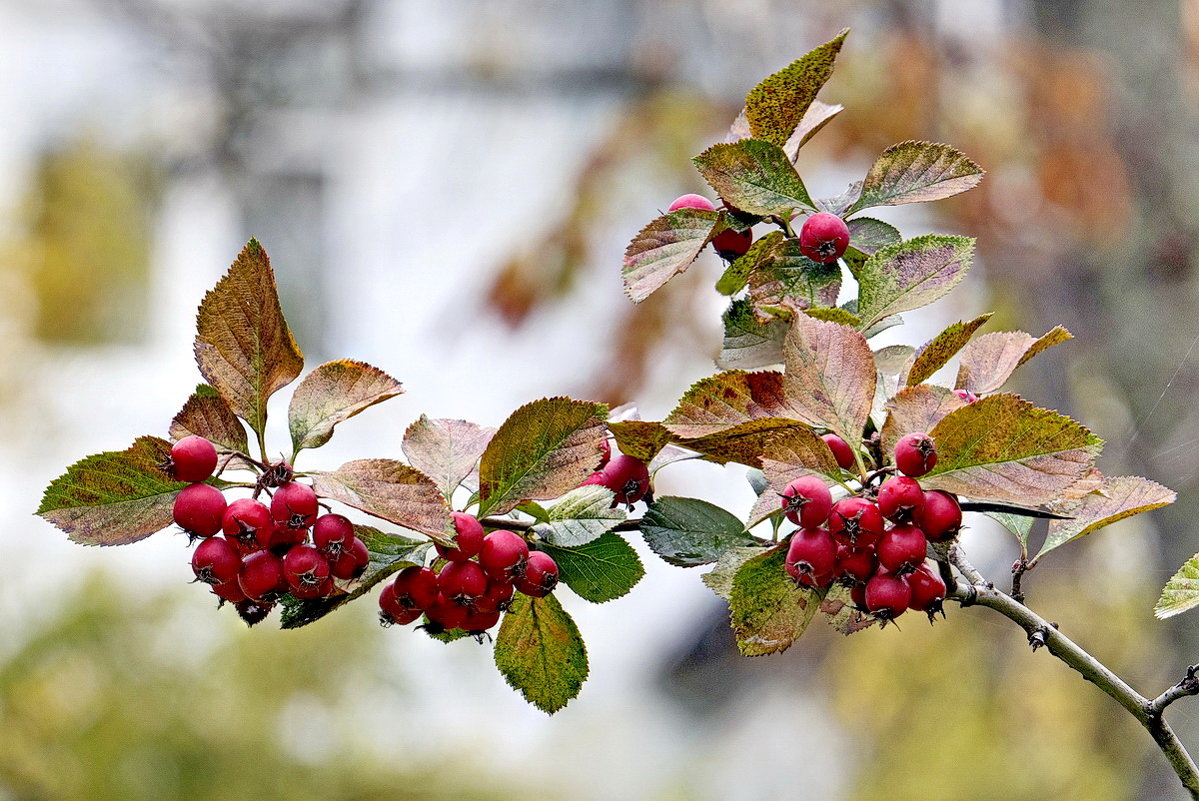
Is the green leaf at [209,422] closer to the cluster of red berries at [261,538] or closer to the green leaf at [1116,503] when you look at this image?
the cluster of red berries at [261,538]

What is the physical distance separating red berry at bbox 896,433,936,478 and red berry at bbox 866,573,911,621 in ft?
0.08

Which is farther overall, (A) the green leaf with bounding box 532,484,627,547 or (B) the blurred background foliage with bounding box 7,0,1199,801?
(B) the blurred background foliage with bounding box 7,0,1199,801

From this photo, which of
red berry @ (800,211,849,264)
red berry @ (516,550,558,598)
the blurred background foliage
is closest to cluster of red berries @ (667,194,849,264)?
red berry @ (800,211,849,264)

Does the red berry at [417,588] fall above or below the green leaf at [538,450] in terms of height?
below

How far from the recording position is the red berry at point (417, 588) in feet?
0.94

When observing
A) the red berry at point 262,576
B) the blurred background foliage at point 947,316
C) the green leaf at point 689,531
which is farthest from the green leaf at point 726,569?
the blurred background foliage at point 947,316

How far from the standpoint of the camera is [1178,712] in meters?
0.93

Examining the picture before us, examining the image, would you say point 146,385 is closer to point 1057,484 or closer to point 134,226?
point 134,226

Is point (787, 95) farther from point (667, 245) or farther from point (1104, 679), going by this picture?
point (1104, 679)

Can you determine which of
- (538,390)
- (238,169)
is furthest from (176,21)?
(538,390)

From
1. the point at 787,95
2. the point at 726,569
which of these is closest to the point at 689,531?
the point at 726,569

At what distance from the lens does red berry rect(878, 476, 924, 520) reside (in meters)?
0.26

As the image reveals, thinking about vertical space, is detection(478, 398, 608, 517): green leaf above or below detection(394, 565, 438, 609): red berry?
above

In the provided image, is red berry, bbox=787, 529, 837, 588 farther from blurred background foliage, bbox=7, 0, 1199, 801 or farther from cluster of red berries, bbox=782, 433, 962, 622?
blurred background foliage, bbox=7, 0, 1199, 801
